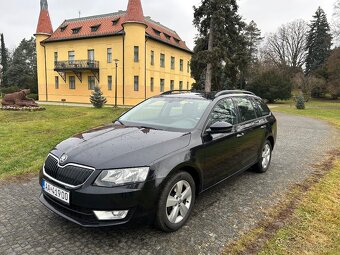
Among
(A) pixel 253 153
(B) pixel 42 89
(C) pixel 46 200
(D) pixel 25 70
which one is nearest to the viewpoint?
(C) pixel 46 200

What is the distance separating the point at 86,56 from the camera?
116 feet

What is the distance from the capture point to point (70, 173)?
290 centimetres

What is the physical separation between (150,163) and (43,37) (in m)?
41.6

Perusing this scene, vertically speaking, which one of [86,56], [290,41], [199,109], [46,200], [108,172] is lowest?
[46,200]

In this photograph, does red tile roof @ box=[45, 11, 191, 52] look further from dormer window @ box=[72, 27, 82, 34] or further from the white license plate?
the white license plate

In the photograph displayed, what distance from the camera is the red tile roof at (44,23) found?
37.8m

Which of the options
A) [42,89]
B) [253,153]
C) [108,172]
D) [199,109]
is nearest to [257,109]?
[253,153]

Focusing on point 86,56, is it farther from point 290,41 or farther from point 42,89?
point 290,41

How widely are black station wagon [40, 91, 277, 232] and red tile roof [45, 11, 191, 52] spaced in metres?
30.2

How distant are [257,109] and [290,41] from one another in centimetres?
6279

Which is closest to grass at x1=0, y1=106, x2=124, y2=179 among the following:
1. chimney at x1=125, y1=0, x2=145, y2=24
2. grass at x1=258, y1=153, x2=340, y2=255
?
grass at x1=258, y1=153, x2=340, y2=255

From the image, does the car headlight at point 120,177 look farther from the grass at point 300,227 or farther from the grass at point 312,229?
the grass at point 312,229

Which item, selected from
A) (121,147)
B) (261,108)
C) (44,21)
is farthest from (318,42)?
(121,147)

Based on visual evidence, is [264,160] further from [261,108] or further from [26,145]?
[26,145]
